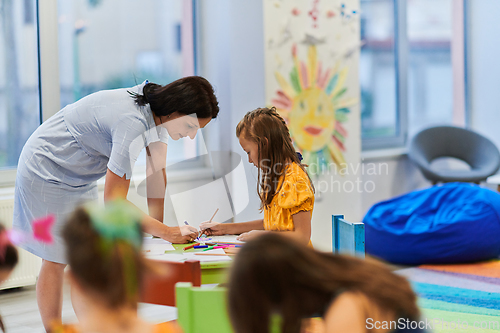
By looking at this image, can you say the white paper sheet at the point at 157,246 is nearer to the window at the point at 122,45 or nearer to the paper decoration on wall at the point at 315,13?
the window at the point at 122,45

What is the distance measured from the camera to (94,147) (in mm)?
1717

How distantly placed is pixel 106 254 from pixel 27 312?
1920 mm

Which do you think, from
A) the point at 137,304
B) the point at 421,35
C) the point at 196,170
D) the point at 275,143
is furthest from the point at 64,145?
the point at 421,35

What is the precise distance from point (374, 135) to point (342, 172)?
112 cm

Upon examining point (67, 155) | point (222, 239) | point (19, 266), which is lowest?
point (19, 266)

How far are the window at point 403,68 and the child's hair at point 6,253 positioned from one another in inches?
145

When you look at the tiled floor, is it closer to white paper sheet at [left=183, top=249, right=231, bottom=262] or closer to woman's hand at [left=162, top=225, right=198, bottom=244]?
woman's hand at [left=162, top=225, right=198, bottom=244]

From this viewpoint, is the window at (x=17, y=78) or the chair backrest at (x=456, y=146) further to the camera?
the chair backrest at (x=456, y=146)

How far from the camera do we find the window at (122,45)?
9.66 ft

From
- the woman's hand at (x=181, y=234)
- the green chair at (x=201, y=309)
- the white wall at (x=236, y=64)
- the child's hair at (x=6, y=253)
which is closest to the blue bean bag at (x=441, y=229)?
the white wall at (x=236, y=64)

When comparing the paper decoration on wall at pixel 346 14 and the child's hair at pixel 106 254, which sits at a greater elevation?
the paper decoration on wall at pixel 346 14

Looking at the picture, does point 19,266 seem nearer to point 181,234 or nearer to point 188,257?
point 181,234

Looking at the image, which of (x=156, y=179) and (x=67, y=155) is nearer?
(x=67, y=155)

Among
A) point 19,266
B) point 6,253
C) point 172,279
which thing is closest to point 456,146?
point 19,266
